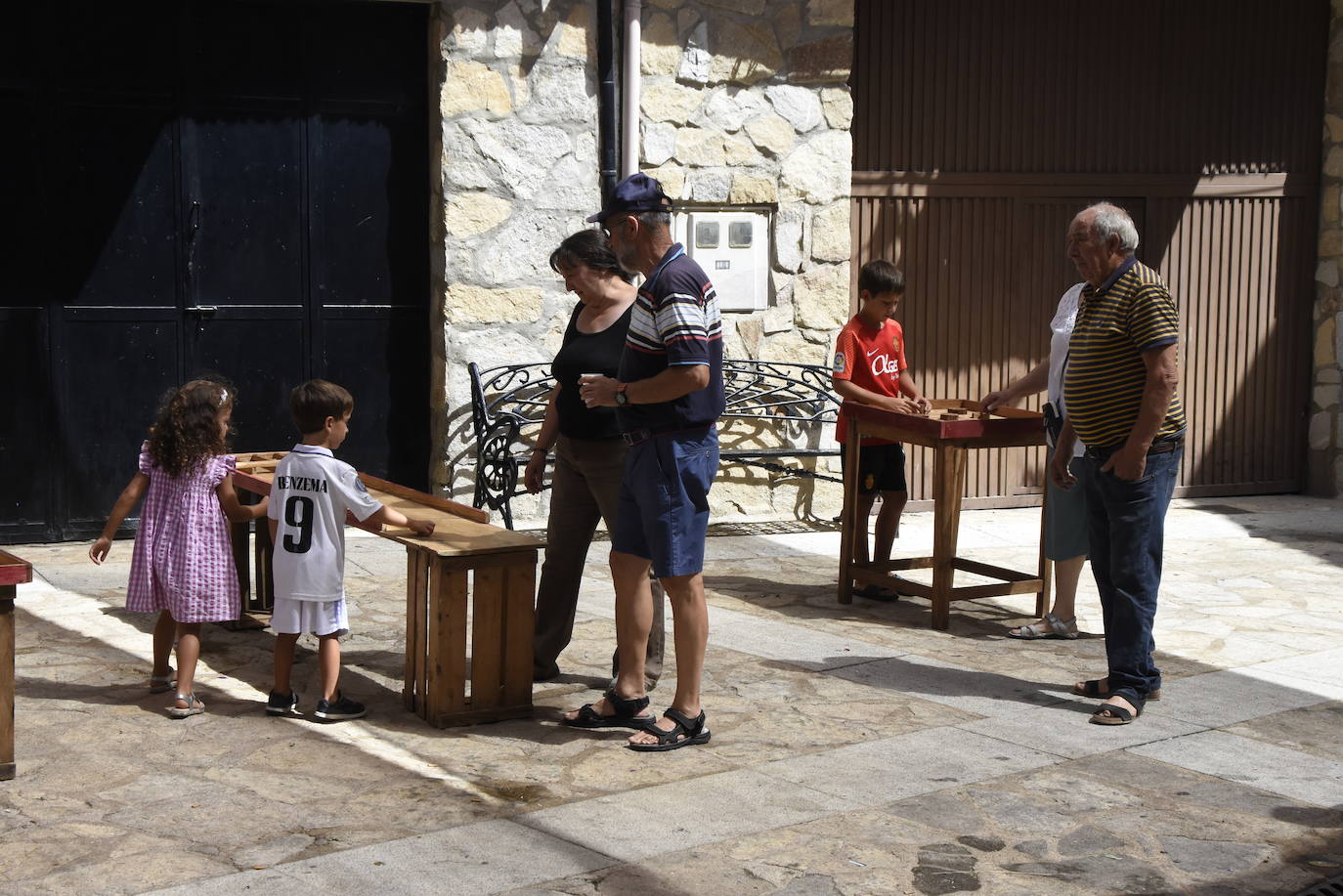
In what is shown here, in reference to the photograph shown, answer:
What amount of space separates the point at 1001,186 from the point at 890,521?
341 cm

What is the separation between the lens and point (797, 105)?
9.30m

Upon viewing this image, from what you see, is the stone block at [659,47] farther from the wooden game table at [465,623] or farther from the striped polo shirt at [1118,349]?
the wooden game table at [465,623]

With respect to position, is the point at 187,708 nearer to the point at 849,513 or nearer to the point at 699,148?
the point at 849,513

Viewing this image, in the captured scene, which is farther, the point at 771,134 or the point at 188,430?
the point at 771,134

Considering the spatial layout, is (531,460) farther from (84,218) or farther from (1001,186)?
(1001,186)

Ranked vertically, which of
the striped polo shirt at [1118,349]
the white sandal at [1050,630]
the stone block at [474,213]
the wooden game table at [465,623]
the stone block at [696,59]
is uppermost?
the stone block at [696,59]

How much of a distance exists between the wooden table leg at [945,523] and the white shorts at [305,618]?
112 inches

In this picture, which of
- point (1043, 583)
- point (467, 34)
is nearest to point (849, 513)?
point (1043, 583)

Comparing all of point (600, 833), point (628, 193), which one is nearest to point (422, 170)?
point (628, 193)

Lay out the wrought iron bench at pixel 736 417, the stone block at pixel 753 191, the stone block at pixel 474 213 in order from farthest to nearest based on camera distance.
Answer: the stone block at pixel 753 191 < the stone block at pixel 474 213 < the wrought iron bench at pixel 736 417

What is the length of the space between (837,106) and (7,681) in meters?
6.35

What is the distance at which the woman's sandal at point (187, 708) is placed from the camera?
5168 millimetres

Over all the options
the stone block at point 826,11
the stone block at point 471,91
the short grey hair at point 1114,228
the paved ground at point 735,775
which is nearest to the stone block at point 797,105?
the stone block at point 826,11

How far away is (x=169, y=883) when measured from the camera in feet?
12.2
